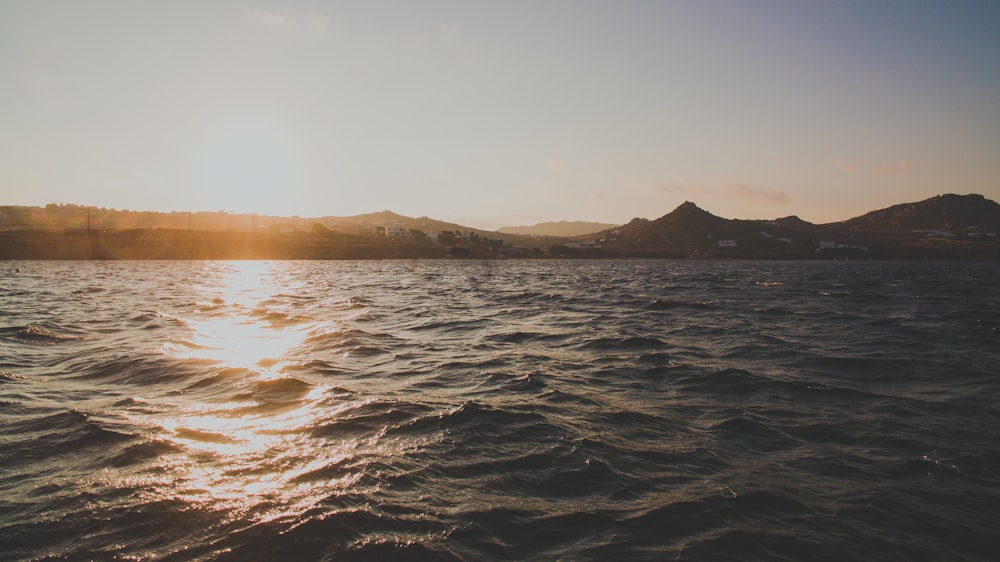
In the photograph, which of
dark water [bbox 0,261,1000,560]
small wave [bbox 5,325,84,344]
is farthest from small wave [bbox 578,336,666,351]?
small wave [bbox 5,325,84,344]

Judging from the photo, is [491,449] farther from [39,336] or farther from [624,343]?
[39,336]

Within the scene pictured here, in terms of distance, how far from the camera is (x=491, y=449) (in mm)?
8523

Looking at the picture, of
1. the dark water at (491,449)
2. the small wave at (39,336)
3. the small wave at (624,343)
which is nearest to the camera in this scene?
the dark water at (491,449)

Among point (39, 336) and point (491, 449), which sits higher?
point (491, 449)

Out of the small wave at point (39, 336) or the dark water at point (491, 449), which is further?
the small wave at point (39, 336)

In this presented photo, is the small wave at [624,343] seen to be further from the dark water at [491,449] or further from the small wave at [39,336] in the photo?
the small wave at [39,336]

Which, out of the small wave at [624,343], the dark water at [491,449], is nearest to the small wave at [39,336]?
the dark water at [491,449]

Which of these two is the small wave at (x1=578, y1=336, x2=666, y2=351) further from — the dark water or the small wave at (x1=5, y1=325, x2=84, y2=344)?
the small wave at (x1=5, y1=325, x2=84, y2=344)

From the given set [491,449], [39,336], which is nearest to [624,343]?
[491,449]

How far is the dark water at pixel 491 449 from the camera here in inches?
228

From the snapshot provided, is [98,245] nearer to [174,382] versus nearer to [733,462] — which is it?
[174,382]

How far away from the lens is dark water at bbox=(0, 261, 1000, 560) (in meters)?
5.78

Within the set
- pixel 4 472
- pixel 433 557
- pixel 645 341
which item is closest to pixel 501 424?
pixel 433 557

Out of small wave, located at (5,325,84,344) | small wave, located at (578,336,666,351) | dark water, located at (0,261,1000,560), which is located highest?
dark water, located at (0,261,1000,560)
